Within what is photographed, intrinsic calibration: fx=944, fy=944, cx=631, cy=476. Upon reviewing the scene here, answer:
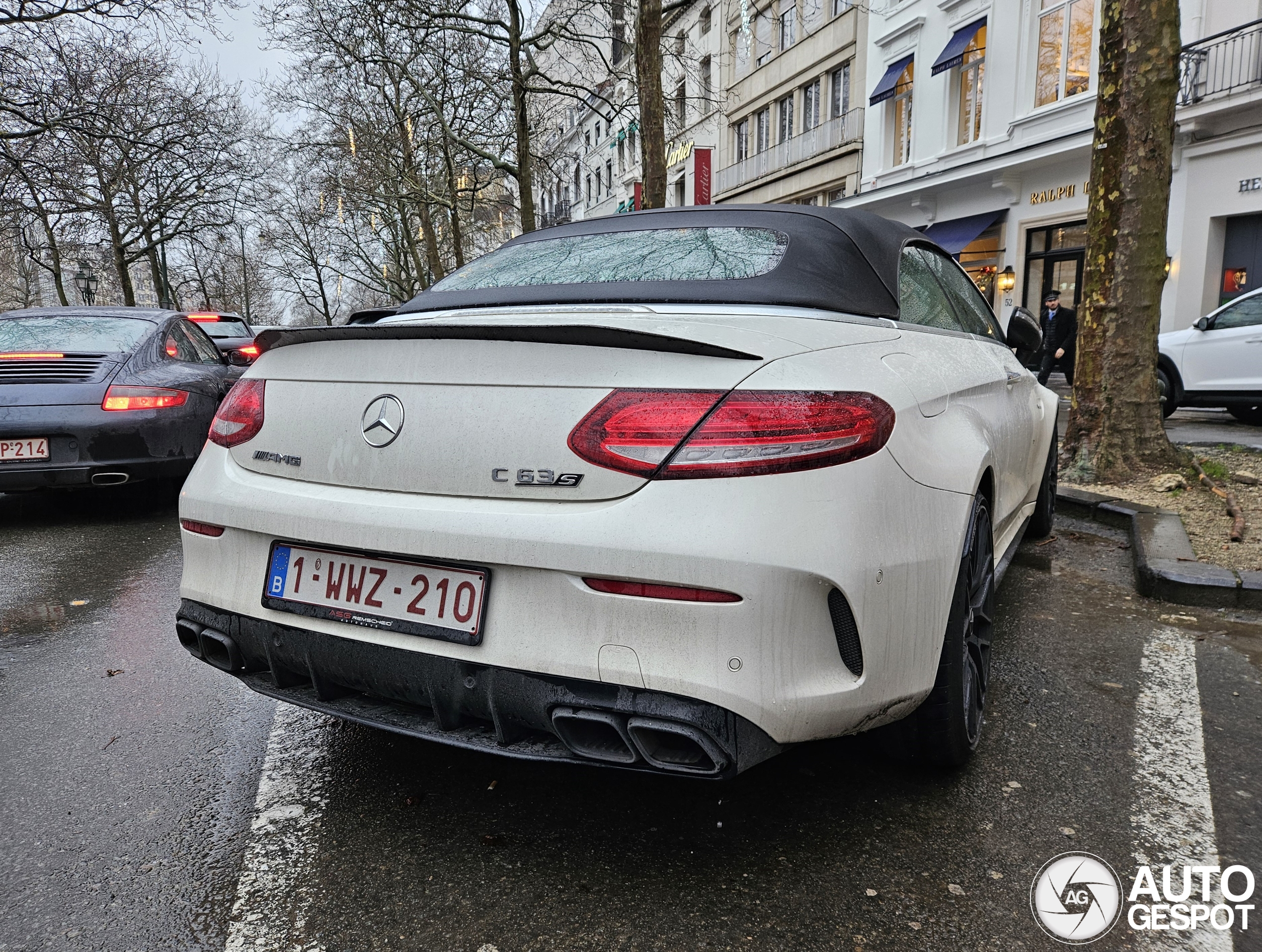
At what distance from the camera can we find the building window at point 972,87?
2170 centimetres

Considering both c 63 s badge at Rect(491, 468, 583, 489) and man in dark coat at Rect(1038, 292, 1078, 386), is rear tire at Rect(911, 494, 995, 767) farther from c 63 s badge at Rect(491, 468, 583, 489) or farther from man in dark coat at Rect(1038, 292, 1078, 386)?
man in dark coat at Rect(1038, 292, 1078, 386)

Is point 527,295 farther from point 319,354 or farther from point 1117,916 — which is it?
point 1117,916

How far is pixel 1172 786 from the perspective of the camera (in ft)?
7.98

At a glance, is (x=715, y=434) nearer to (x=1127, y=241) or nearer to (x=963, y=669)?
(x=963, y=669)

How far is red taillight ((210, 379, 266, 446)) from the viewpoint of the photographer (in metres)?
2.39

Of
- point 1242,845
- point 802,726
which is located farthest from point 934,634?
point 1242,845

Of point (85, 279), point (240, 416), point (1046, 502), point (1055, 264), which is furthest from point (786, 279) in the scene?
point (85, 279)

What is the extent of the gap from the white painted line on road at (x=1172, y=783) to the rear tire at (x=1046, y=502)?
167 centimetres

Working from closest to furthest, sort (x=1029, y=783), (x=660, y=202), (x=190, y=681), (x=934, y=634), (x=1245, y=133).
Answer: (x=934, y=634), (x=1029, y=783), (x=190, y=681), (x=660, y=202), (x=1245, y=133)

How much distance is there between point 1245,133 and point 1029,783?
1811cm

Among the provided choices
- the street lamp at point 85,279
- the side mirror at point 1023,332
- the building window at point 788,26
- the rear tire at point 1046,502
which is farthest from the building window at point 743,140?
the side mirror at point 1023,332

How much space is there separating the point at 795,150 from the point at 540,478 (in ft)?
100

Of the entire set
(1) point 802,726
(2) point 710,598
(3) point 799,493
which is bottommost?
(1) point 802,726

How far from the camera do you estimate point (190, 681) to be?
10.7 ft
